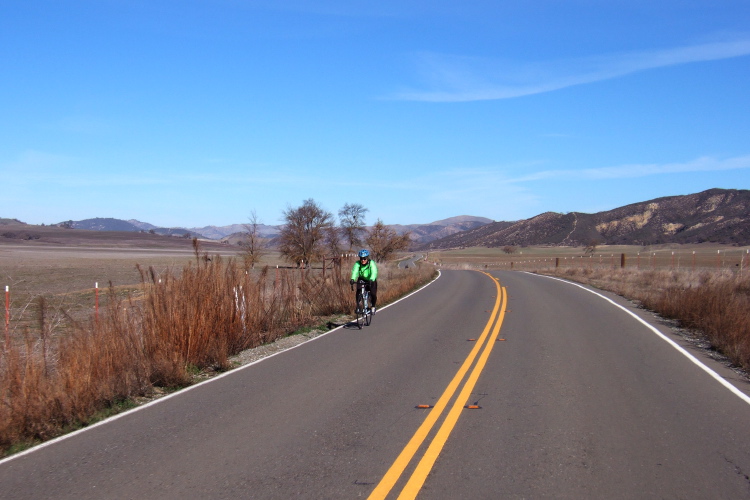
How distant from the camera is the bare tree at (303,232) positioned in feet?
221

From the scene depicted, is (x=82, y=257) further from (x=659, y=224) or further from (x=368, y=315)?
(x=659, y=224)

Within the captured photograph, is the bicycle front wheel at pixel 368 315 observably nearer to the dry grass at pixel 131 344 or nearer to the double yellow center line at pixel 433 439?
the dry grass at pixel 131 344

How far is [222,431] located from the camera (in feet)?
22.3

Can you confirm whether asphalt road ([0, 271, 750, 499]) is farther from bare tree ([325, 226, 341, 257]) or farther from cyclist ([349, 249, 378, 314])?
bare tree ([325, 226, 341, 257])

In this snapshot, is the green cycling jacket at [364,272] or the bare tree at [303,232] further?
the bare tree at [303,232]

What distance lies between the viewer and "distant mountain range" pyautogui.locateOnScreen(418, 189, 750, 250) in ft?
342

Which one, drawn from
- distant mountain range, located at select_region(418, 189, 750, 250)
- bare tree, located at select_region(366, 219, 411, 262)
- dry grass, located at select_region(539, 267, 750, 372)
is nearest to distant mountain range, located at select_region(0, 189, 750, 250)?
distant mountain range, located at select_region(418, 189, 750, 250)

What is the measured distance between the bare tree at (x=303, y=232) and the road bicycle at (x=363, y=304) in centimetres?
5074

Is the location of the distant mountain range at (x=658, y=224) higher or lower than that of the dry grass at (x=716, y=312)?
higher

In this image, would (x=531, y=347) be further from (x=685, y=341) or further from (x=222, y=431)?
(x=222, y=431)

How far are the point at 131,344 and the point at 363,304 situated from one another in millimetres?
6922

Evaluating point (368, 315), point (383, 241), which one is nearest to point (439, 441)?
point (368, 315)

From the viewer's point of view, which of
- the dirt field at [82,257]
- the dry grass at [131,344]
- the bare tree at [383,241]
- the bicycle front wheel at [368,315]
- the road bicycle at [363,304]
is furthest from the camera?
the bare tree at [383,241]

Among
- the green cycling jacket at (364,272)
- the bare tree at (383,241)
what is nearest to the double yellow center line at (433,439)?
the green cycling jacket at (364,272)
